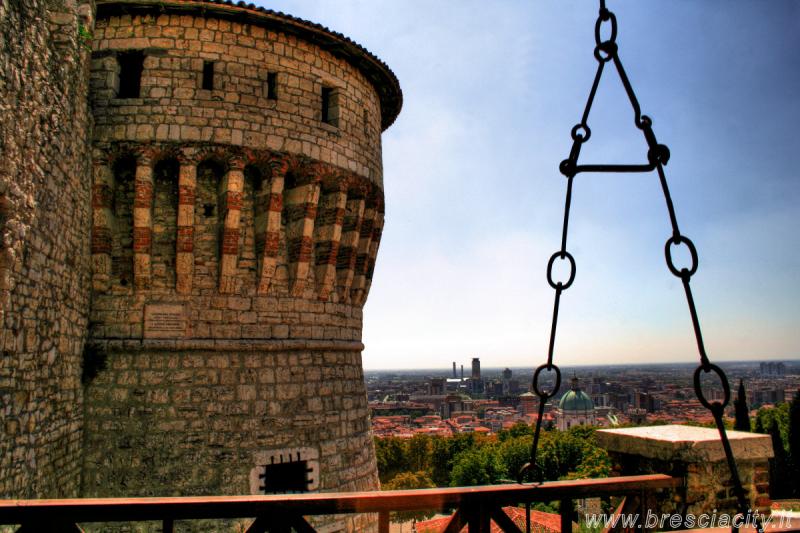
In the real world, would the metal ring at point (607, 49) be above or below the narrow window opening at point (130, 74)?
below

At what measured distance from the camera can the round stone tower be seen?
23.2 ft

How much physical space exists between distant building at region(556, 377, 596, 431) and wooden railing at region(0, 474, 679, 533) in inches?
3484

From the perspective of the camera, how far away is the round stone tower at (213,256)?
7.06 metres

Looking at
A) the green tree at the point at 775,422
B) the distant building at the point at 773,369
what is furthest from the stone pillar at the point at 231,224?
the distant building at the point at 773,369

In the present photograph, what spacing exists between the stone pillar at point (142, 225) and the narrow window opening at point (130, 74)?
1099 millimetres

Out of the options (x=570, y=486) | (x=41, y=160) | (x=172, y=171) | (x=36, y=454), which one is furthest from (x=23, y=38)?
(x=570, y=486)

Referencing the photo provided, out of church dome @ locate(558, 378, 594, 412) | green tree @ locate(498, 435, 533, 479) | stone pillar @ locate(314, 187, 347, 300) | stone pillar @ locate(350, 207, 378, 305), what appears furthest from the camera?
church dome @ locate(558, 378, 594, 412)

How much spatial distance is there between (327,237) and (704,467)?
5688mm

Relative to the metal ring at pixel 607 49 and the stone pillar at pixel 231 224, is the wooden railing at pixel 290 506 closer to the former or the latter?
the metal ring at pixel 607 49

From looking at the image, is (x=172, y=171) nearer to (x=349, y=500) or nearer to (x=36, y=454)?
(x=36, y=454)

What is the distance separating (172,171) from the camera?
24.6 ft

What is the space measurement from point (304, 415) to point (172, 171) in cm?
367

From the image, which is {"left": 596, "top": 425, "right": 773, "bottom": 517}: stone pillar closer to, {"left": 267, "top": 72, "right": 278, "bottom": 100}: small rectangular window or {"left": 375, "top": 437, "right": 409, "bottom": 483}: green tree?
{"left": 267, "top": 72, "right": 278, "bottom": 100}: small rectangular window

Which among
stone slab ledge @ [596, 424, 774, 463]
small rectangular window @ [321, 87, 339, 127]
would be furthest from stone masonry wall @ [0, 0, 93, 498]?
stone slab ledge @ [596, 424, 774, 463]
